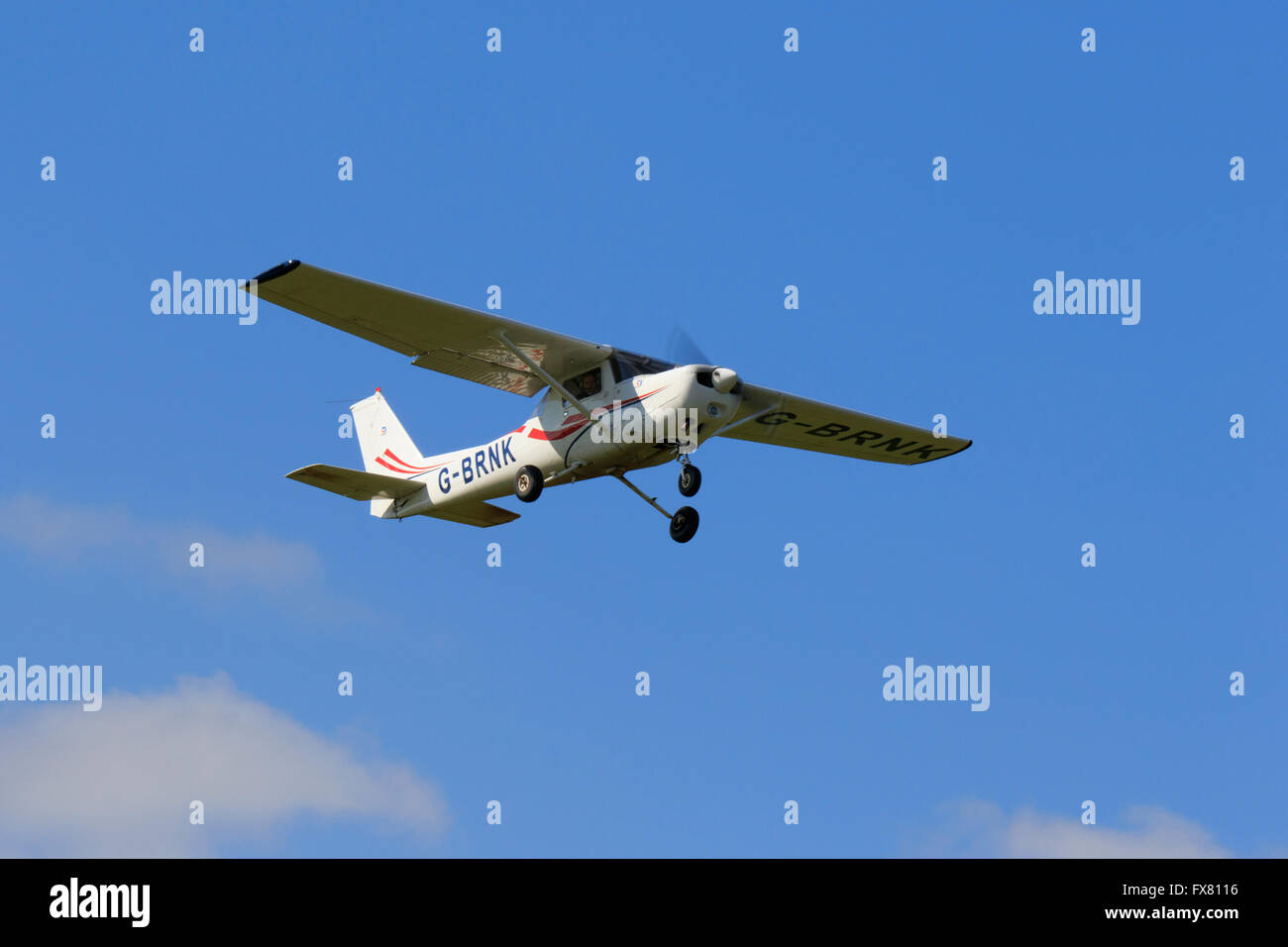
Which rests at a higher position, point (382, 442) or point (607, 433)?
point (382, 442)

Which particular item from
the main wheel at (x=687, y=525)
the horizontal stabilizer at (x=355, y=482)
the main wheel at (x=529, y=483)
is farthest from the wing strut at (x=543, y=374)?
the horizontal stabilizer at (x=355, y=482)

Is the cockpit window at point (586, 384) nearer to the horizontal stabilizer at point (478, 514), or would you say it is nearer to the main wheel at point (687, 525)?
the main wheel at point (687, 525)

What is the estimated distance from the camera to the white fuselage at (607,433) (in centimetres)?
1911

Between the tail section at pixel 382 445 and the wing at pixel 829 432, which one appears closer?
the wing at pixel 829 432

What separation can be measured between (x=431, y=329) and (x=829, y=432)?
280 inches

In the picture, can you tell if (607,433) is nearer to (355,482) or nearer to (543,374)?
(543,374)

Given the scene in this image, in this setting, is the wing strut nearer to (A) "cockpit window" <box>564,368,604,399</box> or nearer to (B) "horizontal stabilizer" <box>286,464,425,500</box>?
(A) "cockpit window" <box>564,368,604,399</box>

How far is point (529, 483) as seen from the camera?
20.7 metres

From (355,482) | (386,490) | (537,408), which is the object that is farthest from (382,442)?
(537,408)

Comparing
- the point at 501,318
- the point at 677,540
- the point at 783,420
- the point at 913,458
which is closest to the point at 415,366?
the point at 501,318

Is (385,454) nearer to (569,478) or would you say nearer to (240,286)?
(569,478)

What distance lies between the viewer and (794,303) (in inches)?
853

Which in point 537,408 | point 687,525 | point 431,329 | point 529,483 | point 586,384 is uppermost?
point 431,329

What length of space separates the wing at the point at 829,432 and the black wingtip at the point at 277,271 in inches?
270
